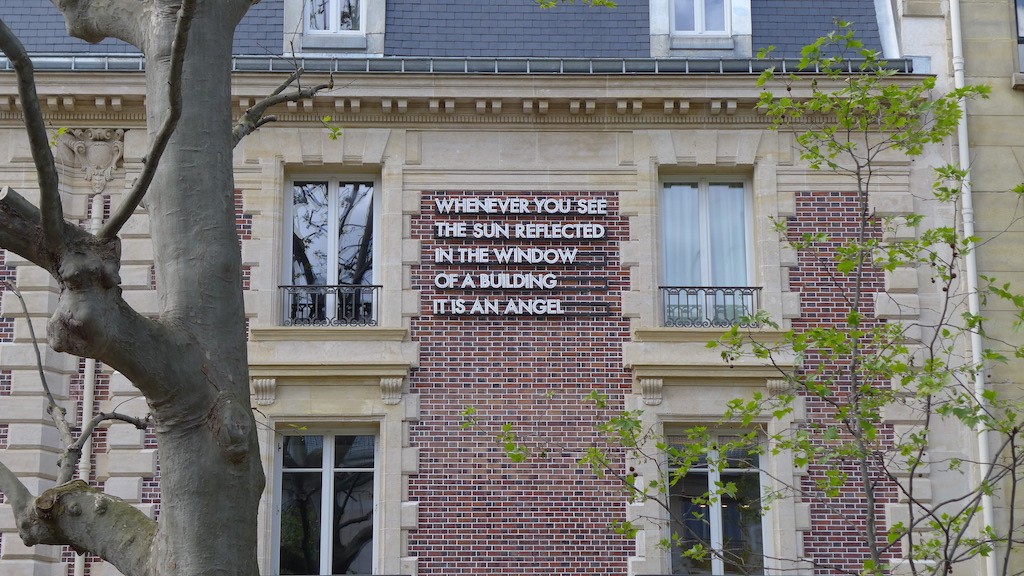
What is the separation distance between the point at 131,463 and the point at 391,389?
2820 mm

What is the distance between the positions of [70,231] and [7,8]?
1097 centimetres

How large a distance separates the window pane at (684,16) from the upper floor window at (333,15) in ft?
12.1

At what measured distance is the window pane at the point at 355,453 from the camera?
613 inches

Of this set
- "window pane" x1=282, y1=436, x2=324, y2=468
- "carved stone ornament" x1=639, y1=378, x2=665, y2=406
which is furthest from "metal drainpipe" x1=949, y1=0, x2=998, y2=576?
"window pane" x1=282, y1=436, x2=324, y2=468

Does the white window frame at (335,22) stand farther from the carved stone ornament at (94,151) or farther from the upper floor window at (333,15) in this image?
the carved stone ornament at (94,151)

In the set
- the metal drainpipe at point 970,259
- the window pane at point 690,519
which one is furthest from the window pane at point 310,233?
the metal drainpipe at point 970,259

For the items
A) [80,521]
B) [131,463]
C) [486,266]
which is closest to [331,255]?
[486,266]

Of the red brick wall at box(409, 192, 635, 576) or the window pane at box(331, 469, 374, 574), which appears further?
the window pane at box(331, 469, 374, 574)

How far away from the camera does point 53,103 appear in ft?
52.3

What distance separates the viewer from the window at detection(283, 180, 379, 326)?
51.9 feet

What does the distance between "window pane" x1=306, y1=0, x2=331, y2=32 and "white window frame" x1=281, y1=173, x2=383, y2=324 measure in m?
1.84

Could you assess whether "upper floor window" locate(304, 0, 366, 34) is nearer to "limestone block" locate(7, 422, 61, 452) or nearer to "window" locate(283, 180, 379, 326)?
"window" locate(283, 180, 379, 326)

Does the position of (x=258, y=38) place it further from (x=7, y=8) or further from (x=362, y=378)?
(x=362, y=378)

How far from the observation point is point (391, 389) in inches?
603
